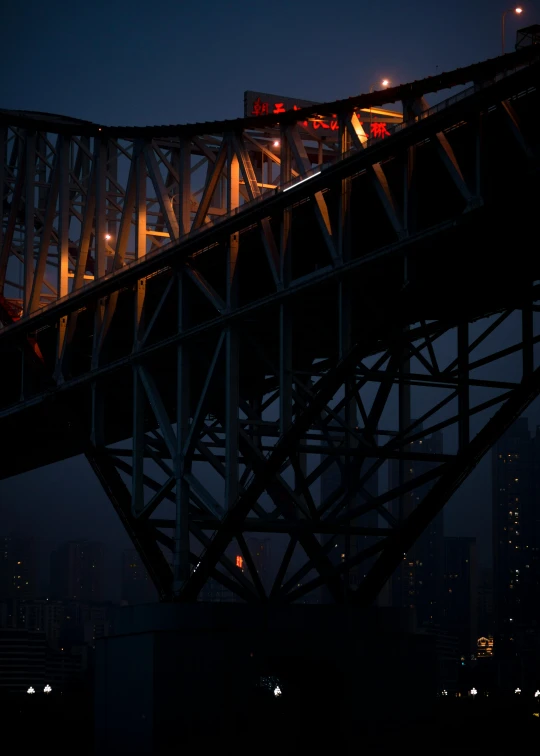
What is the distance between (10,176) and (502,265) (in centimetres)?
3763

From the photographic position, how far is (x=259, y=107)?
5697 cm

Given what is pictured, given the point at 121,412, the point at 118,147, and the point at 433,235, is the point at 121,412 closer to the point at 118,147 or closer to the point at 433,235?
the point at 118,147

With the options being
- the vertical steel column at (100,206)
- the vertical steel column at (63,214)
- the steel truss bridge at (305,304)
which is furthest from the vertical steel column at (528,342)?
the vertical steel column at (63,214)

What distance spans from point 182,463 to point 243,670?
7.26 meters

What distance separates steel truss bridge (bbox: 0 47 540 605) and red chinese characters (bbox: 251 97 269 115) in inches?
63.8

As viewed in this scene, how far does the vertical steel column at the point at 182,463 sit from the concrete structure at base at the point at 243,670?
80.3 inches

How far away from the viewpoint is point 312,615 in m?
44.3

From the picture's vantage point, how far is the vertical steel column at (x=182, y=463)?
1821 inches

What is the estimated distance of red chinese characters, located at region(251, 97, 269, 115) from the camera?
56.8 m

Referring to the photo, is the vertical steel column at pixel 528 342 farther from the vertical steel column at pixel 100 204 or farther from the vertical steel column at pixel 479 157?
the vertical steel column at pixel 100 204

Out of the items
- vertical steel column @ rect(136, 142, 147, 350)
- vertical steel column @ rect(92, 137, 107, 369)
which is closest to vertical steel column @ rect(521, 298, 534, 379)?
vertical steel column @ rect(136, 142, 147, 350)

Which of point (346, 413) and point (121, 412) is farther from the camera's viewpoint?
point (121, 412)

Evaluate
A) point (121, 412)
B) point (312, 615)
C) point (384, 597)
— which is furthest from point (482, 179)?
point (121, 412)

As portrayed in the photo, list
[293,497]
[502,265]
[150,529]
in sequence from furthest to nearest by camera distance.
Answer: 1. [150,529]
2. [293,497]
3. [502,265]
